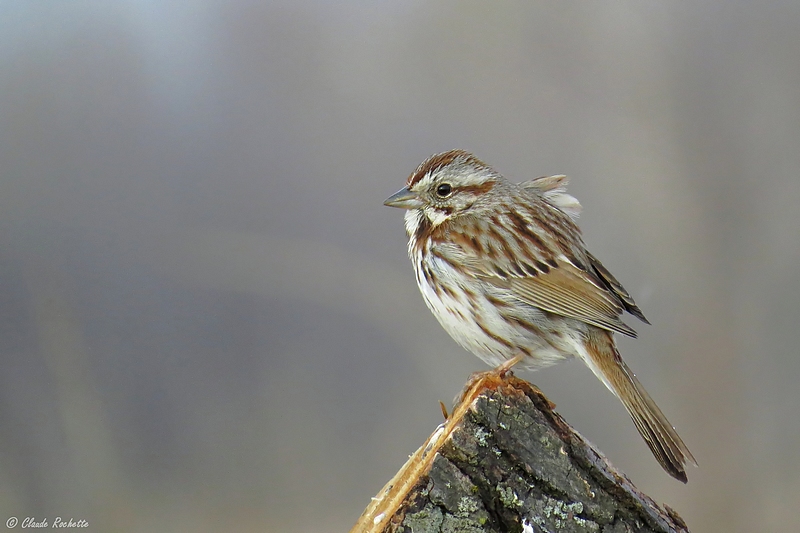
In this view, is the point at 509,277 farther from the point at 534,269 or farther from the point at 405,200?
the point at 405,200

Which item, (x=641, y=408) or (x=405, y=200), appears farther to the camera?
(x=405, y=200)

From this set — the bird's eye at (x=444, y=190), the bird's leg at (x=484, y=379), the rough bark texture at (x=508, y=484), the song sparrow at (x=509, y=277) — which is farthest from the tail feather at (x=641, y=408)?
the bird's eye at (x=444, y=190)

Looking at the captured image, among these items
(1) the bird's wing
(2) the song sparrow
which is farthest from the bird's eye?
(1) the bird's wing

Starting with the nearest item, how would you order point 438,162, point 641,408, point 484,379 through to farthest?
point 484,379, point 641,408, point 438,162

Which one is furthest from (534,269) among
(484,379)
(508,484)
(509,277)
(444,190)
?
(508,484)

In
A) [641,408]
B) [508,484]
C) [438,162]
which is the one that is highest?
[438,162]

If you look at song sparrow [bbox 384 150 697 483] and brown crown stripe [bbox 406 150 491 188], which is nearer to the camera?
song sparrow [bbox 384 150 697 483]

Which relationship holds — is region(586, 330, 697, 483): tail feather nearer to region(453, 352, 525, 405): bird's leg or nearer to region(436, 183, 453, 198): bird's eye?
region(453, 352, 525, 405): bird's leg

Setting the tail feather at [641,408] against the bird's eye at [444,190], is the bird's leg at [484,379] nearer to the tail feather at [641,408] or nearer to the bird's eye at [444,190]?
the tail feather at [641,408]
